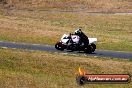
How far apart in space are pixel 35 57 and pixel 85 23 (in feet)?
113

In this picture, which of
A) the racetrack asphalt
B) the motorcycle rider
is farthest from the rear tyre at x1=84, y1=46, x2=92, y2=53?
the racetrack asphalt

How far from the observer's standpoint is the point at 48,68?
27.8 m

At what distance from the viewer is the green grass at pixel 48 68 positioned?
77.3 ft

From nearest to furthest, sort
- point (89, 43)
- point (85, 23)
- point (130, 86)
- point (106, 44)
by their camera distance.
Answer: point (130, 86) → point (89, 43) → point (106, 44) → point (85, 23)

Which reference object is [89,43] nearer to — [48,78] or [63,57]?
[63,57]

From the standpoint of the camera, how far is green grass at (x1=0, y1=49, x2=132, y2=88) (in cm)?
2356

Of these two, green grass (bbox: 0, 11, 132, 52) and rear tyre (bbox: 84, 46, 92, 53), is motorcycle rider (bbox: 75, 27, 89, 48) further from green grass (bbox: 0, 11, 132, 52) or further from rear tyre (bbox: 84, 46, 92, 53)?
green grass (bbox: 0, 11, 132, 52)

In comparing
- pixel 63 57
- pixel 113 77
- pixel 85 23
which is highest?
pixel 113 77

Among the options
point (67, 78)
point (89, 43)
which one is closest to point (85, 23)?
point (89, 43)

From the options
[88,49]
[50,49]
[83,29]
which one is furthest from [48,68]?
[83,29]

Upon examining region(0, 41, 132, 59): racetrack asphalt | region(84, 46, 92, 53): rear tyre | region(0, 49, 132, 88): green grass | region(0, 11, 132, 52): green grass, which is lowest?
region(0, 11, 132, 52): green grass


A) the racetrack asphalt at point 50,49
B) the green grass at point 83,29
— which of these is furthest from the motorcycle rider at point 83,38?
the green grass at point 83,29

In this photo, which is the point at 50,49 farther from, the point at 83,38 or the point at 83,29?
the point at 83,29

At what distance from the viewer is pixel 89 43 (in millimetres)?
35844
